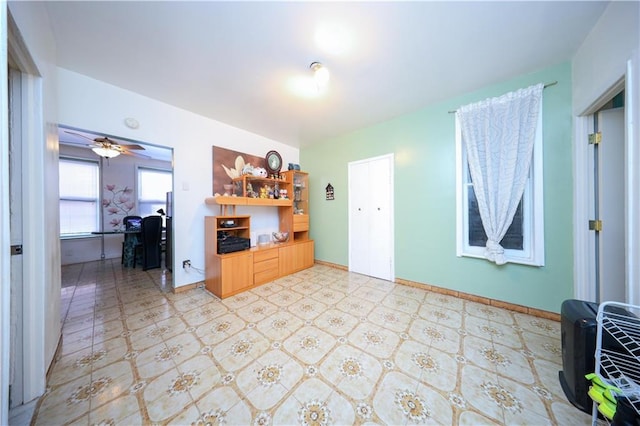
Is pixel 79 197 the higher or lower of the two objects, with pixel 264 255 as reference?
higher

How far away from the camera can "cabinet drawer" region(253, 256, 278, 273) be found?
287cm

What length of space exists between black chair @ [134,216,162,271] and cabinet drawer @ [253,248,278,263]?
2.40 meters

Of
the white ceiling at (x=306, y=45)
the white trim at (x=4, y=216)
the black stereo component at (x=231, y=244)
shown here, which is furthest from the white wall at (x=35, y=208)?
the black stereo component at (x=231, y=244)

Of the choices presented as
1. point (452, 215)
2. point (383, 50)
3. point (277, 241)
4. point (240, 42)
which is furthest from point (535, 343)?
point (240, 42)

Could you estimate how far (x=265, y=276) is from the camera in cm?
299

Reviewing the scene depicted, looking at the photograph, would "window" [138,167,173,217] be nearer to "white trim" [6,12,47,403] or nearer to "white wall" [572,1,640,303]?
"white trim" [6,12,47,403]

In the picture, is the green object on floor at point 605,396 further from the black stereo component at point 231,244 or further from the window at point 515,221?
the black stereo component at point 231,244

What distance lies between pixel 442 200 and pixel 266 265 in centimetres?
265

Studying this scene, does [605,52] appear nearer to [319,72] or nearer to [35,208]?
[319,72]

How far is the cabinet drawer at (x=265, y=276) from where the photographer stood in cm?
286

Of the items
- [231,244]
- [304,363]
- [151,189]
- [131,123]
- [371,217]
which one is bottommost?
[304,363]

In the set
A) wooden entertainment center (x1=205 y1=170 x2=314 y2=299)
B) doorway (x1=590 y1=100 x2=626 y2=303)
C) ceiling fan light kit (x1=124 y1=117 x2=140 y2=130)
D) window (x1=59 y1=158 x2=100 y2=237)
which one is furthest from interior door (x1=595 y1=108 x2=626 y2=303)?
window (x1=59 y1=158 x2=100 y2=237)

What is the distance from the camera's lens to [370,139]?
126 inches

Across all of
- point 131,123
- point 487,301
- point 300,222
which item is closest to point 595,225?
point 487,301
